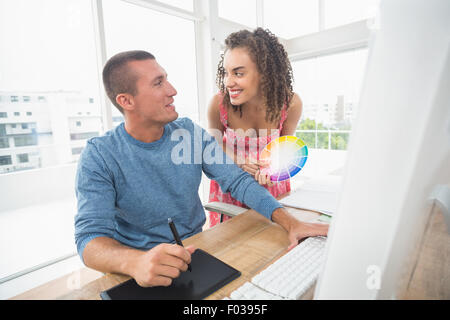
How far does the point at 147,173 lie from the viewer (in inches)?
40.3

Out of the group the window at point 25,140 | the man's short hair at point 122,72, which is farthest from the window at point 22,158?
the man's short hair at point 122,72

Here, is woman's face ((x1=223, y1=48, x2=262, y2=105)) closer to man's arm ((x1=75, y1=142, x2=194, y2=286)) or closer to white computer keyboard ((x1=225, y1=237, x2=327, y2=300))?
man's arm ((x1=75, y1=142, x2=194, y2=286))

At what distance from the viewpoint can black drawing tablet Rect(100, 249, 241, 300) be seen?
0.56 metres

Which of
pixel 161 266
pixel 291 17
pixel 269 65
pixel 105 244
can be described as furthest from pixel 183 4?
pixel 161 266

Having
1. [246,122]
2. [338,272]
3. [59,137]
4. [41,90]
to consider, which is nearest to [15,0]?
[41,90]

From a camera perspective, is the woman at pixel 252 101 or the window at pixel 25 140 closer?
the woman at pixel 252 101

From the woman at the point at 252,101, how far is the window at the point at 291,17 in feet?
7.72

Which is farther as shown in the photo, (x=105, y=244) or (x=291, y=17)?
(x=291, y=17)

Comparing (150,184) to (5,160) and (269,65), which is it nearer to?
(269,65)

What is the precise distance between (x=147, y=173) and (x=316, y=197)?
0.73 meters

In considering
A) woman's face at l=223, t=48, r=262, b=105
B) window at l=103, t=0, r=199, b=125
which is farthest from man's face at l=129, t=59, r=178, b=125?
window at l=103, t=0, r=199, b=125

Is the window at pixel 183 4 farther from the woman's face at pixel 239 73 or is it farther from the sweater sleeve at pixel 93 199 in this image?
the sweater sleeve at pixel 93 199

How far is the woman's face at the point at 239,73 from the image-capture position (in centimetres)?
136
